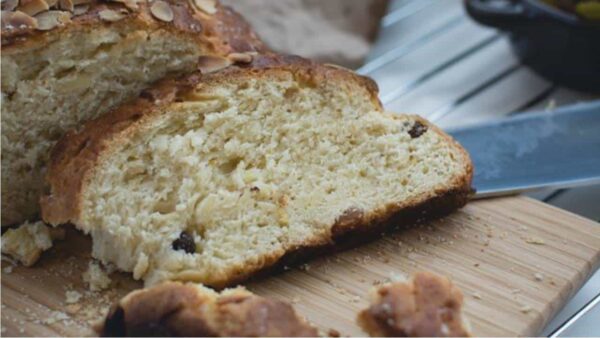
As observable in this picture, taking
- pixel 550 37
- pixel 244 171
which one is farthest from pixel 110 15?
pixel 550 37

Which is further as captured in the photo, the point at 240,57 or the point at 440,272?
the point at 240,57

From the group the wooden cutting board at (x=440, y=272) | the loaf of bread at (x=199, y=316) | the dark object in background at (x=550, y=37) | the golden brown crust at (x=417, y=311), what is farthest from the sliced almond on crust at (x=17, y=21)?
the dark object in background at (x=550, y=37)

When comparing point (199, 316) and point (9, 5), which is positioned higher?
point (9, 5)

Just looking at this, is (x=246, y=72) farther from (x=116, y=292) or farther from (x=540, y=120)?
(x=540, y=120)

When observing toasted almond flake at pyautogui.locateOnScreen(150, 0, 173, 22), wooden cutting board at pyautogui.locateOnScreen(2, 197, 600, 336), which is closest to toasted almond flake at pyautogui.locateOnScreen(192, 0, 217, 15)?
toasted almond flake at pyautogui.locateOnScreen(150, 0, 173, 22)

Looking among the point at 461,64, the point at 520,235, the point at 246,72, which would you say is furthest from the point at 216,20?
the point at 461,64

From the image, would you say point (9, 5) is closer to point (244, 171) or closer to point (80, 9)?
point (80, 9)

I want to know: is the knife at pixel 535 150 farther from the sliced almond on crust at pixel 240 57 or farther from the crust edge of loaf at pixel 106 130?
the sliced almond on crust at pixel 240 57
